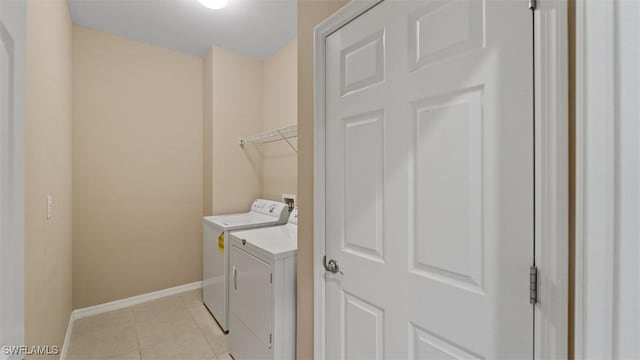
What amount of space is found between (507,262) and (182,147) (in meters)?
3.25

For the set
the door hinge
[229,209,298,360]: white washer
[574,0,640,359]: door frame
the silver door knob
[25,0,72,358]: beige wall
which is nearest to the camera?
[574,0,640,359]: door frame

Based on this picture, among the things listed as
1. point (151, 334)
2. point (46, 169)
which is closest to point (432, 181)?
point (46, 169)

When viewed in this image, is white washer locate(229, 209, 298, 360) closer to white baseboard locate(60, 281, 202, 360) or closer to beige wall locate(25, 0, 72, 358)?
beige wall locate(25, 0, 72, 358)

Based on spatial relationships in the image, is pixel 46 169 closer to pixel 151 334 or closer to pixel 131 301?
pixel 151 334

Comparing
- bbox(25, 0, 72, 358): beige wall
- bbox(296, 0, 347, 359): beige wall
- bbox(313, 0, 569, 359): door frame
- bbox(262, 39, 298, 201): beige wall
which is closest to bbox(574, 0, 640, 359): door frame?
bbox(313, 0, 569, 359): door frame

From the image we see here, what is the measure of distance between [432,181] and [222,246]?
6.60ft

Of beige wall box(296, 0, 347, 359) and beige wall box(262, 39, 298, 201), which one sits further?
beige wall box(262, 39, 298, 201)

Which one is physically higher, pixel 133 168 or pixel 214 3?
pixel 214 3

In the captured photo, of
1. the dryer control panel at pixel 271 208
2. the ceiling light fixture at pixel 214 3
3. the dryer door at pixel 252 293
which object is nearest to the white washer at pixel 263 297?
the dryer door at pixel 252 293

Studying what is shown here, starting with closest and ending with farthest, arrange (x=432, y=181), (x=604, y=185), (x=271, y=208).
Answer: (x=604, y=185) → (x=432, y=181) → (x=271, y=208)

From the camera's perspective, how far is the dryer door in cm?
164

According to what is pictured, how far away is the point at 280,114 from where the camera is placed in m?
3.09

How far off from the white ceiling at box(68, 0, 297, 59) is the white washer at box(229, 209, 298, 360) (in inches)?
74.9

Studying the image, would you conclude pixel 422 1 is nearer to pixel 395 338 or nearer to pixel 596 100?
pixel 596 100
